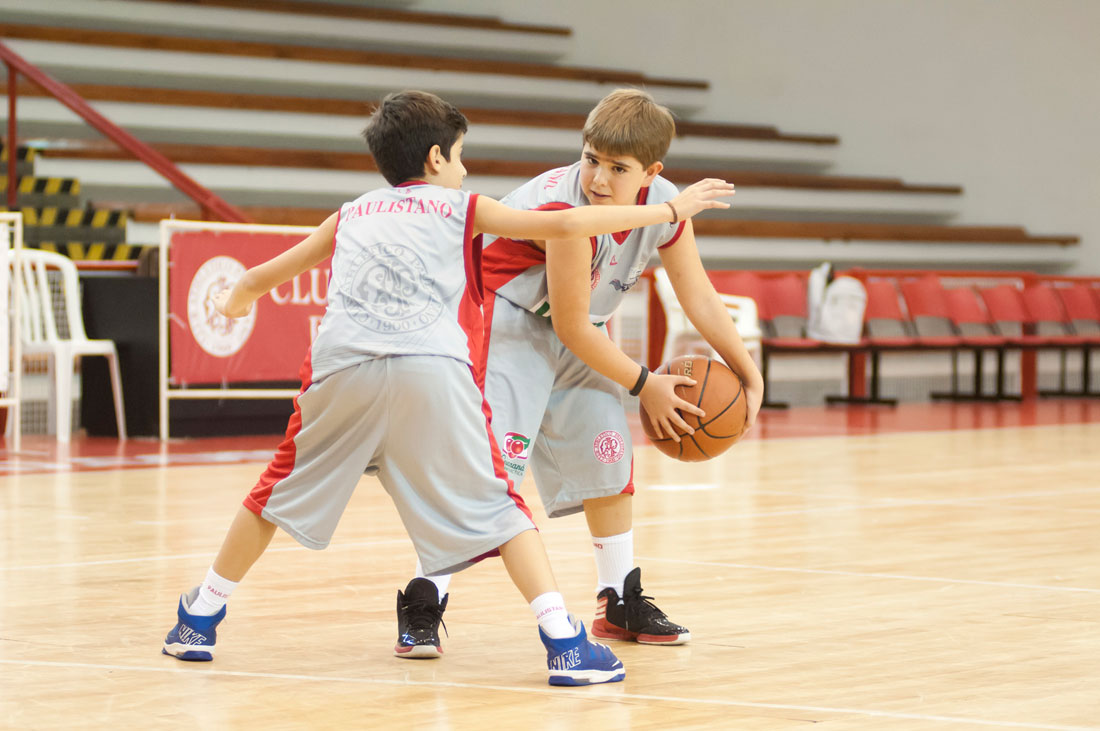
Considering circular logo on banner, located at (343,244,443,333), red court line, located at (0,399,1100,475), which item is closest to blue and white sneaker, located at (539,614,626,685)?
circular logo on banner, located at (343,244,443,333)

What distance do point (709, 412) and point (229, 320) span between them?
5.39 meters

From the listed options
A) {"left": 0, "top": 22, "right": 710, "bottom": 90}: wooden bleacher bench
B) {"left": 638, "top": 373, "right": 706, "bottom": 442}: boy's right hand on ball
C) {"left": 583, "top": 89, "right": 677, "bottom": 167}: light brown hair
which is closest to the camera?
{"left": 583, "top": 89, "right": 677, "bottom": 167}: light brown hair

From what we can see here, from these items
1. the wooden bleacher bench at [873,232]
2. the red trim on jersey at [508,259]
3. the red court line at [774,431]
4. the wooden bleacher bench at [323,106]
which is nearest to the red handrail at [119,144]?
the red court line at [774,431]

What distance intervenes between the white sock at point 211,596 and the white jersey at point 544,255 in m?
0.84

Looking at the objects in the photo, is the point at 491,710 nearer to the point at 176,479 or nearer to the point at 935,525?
the point at 935,525

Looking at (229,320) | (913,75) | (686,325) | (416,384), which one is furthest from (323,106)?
(416,384)

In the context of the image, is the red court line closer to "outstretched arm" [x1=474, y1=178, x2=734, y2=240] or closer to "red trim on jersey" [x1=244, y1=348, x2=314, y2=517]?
"red trim on jersey" [x1=244, y1=348, x2=314, y2=517]

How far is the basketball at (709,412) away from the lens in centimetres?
311

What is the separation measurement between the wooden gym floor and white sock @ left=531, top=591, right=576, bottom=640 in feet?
0.33

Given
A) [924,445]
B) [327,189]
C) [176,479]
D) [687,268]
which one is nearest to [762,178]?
[327,189]

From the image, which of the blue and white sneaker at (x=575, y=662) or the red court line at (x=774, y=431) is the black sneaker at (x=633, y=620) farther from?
the red court line at (x=774, y=431)

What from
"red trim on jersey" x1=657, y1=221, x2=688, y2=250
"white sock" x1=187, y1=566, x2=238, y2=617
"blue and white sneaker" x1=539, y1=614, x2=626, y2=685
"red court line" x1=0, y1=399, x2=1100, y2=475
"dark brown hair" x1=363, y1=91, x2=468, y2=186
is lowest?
"red court line" x1=0, y1=399, x2=1100, y2=475

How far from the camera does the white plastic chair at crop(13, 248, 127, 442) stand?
780 centimetres

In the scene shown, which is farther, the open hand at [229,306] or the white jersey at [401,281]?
the open hand at [229,306]
